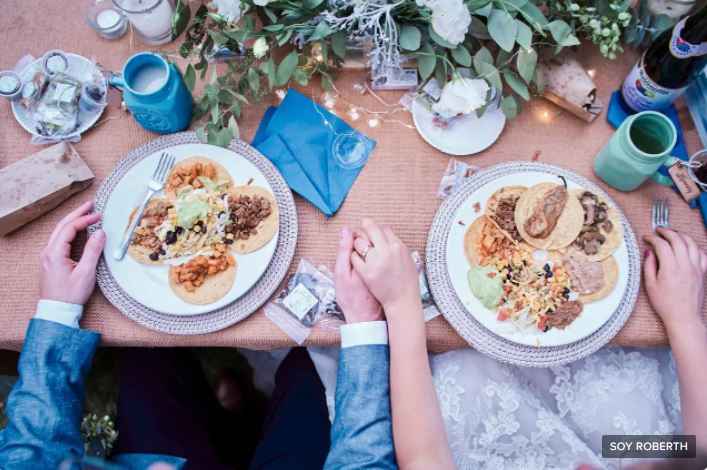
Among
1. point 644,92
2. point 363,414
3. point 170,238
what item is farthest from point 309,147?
point 644,92

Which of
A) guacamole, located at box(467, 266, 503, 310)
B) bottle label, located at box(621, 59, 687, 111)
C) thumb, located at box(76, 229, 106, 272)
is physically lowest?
guacamole, located at box(467, 266, 503, 310)

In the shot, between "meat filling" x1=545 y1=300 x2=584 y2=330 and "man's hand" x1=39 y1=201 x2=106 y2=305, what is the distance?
0.86 meters

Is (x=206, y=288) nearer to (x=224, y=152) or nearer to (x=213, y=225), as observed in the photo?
(x=213, y=225)

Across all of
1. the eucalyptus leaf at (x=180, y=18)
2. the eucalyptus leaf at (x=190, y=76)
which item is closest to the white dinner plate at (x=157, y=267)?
the eucalyptus leaf at (x=190, y=76)

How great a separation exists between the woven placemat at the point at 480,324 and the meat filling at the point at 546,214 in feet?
0.20

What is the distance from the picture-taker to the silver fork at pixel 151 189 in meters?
0.95

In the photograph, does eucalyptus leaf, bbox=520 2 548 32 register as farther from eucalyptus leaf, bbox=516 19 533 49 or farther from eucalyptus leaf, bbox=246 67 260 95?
eucalyptus leaf, bbox=246 67 260 95

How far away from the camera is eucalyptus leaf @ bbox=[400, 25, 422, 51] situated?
0.91 meters

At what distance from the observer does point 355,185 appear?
3.34 ft

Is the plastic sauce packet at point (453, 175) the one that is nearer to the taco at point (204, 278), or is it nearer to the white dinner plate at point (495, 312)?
the white dinner plate at point (495, 312)

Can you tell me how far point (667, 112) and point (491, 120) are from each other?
0.38 m

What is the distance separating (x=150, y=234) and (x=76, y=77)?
422 millimetres

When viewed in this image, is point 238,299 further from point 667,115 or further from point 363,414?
point 667,115

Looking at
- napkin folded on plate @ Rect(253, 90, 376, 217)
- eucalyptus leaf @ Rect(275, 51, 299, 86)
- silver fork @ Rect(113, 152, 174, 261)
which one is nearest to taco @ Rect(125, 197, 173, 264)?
silver fork @ Rect(113, 152, 174, 261)
